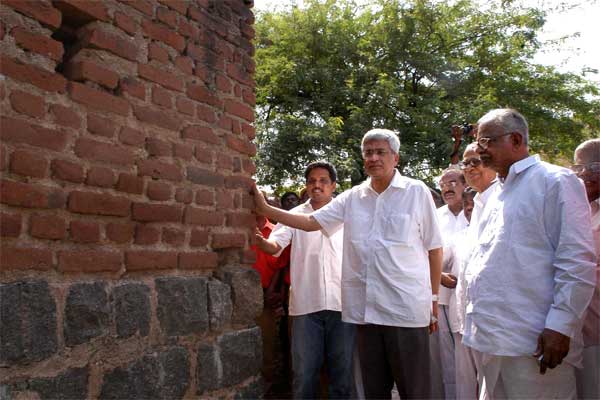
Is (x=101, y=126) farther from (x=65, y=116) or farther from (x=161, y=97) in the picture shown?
(x=161, y=97)

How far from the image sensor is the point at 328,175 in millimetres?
4195

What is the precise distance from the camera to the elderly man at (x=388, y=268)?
3.09 meters

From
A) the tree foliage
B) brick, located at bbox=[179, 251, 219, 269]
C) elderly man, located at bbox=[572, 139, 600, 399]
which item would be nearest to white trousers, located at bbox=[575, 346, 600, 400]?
elderly man, located at bbox=[572, 139, 600, 399]

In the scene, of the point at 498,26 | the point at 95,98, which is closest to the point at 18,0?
the point at 95,98

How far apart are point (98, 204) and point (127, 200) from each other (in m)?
0.15

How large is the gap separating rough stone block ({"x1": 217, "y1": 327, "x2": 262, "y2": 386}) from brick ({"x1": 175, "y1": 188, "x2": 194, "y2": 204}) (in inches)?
28.8

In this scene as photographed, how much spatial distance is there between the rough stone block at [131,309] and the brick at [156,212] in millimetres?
303

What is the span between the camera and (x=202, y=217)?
2.61 m

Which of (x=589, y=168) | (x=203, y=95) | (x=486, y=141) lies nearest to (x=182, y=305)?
(x=203, y=95)

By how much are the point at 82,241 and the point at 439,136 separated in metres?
10.8

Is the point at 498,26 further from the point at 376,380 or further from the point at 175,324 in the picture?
the point at 175,324

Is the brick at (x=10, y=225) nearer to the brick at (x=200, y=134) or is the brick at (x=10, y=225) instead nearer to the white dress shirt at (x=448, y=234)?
the brick at (x=200, y=134)

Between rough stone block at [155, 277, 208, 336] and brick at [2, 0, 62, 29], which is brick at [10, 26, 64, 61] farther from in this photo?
rough stone block at [155, 277, 208, 336]

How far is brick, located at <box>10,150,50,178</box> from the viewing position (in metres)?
1.83
